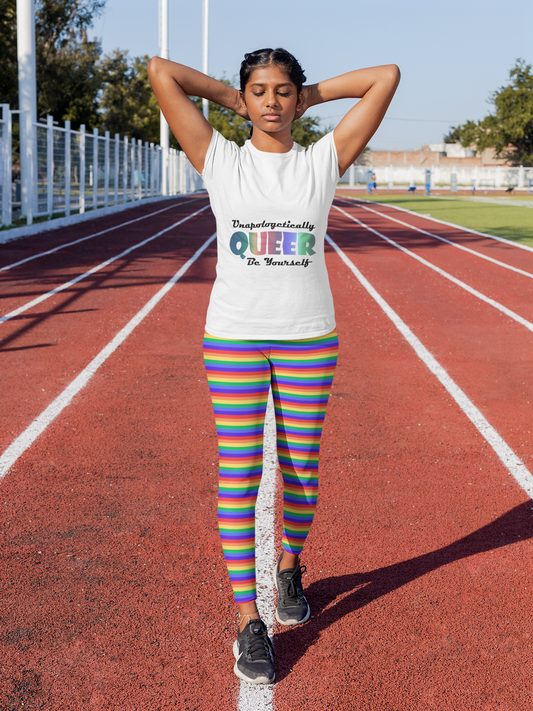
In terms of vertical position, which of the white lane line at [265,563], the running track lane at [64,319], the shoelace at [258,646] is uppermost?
the running track lane at [64,319]

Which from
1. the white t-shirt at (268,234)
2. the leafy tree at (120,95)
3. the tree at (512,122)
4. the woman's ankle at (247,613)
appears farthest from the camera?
the tree at (512,122)

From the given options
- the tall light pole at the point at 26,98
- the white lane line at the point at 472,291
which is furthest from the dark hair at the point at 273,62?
the tall light pole at the point at 26,98

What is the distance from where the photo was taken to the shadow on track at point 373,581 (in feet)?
9.84

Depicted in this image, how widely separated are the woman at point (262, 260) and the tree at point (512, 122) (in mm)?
71618

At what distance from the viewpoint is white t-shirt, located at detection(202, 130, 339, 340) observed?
257cm

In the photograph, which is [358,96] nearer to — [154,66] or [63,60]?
[154,66]

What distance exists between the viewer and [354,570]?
11.7ft

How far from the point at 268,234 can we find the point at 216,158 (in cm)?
31

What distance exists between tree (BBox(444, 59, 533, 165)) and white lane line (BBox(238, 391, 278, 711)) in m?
70.2

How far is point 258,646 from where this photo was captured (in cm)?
276

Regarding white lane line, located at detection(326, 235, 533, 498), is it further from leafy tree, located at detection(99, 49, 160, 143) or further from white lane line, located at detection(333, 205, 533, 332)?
leafy tree, located at detection(99, 49, 160, 143)

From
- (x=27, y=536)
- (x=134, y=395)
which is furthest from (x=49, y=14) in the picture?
(x=27, y=536)

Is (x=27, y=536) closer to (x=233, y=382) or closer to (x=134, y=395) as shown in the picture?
(x=233, y=382)

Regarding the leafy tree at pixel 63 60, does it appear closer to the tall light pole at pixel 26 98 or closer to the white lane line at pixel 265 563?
the tall light pole at pixel 26 98
